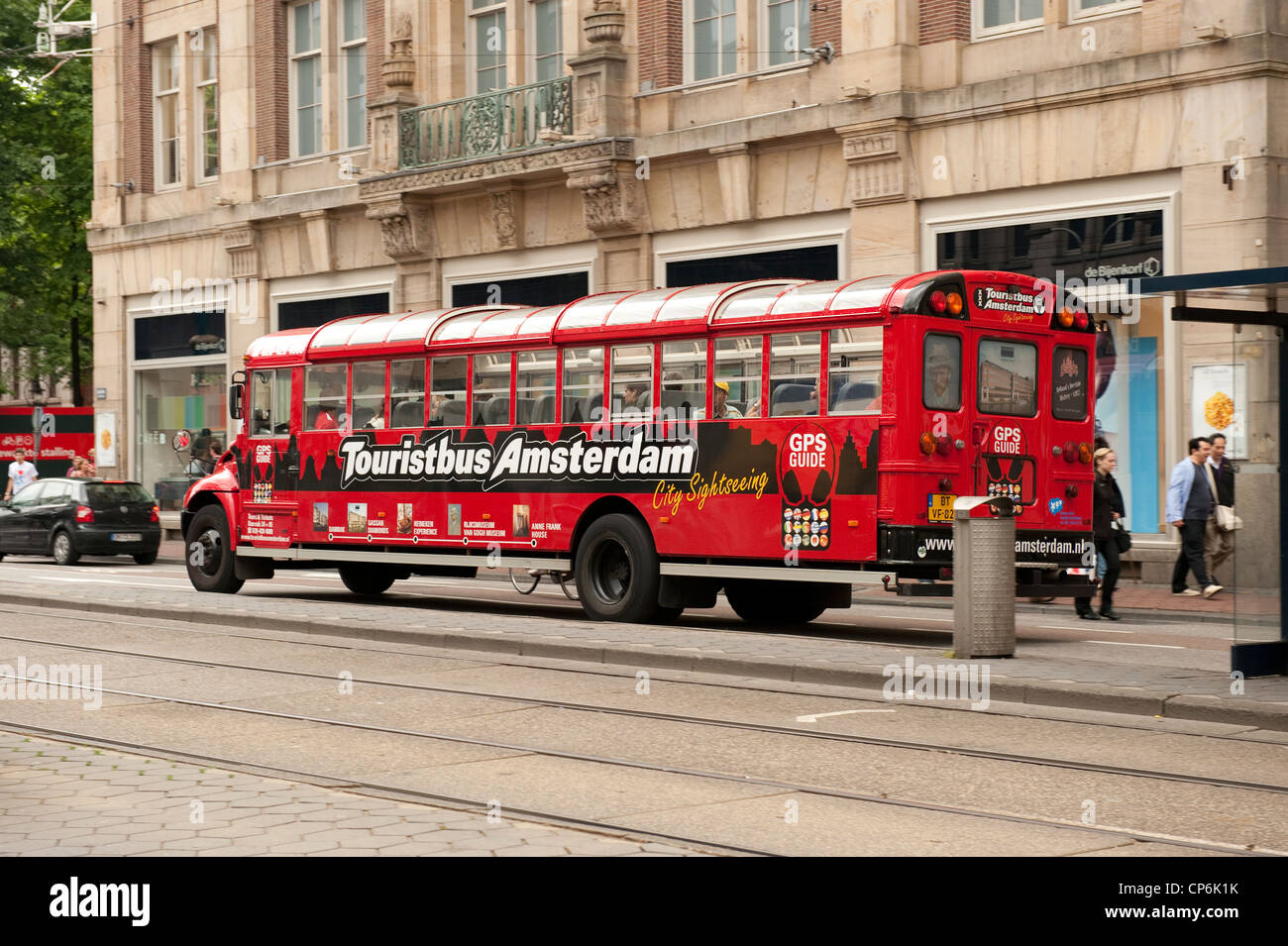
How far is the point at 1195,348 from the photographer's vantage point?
20.9 metres

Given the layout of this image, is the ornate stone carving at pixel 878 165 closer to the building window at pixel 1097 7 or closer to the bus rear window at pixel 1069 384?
the building window at pixel 1097 7

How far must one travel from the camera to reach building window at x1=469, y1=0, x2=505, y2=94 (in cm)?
3105

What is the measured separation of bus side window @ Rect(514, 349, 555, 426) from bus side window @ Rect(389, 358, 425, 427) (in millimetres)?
1452

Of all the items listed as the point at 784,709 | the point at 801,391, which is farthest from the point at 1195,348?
the point at 784,709

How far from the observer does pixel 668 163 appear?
27516 mm

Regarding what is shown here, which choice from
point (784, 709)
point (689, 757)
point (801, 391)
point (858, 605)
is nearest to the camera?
point (689, 757)

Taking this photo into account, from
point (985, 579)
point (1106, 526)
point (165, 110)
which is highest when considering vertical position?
point (165, 110)

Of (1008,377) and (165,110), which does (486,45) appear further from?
(1008,377)

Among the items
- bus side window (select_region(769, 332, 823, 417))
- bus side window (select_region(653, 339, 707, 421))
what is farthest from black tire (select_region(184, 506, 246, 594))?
bus side window (select_region(769, 332, 823, 417))

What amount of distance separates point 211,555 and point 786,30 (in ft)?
38.2

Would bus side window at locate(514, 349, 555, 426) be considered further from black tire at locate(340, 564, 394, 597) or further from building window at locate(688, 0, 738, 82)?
building window at locate(688, 0, 738, 82)

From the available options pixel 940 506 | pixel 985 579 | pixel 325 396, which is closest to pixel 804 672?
pixel 985 579
